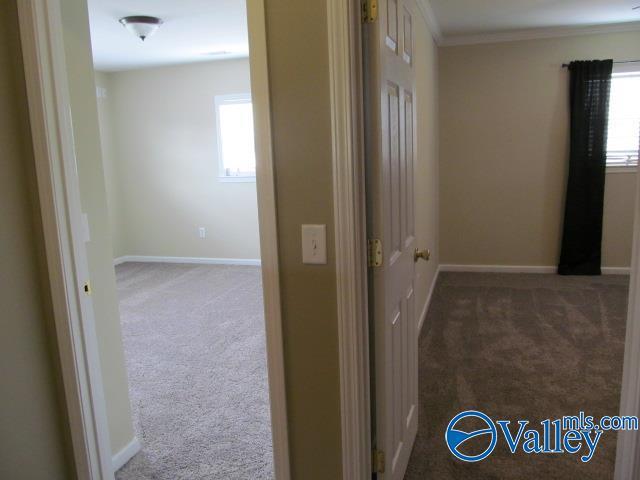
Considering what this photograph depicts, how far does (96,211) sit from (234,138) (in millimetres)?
4191

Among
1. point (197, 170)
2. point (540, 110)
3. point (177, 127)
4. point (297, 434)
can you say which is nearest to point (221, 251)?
point (197, 170)

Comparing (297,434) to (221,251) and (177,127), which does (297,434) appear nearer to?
(221,251)

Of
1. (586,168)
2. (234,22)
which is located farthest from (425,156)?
(586,168)

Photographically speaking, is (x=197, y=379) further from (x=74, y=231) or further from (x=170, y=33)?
(x=170, y=33)

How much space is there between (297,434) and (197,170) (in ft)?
16.9

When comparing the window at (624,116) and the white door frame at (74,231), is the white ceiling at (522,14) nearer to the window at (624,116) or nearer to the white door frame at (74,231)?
the window at (624,116)

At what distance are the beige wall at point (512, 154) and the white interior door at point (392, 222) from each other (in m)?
3.45

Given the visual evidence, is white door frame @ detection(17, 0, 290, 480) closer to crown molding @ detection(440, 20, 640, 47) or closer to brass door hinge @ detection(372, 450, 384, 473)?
brass door hinge @ detection(372, 450, 384, 473)

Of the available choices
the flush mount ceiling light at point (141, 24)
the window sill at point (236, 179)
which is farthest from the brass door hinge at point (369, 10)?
the window sill at point (236, 179)

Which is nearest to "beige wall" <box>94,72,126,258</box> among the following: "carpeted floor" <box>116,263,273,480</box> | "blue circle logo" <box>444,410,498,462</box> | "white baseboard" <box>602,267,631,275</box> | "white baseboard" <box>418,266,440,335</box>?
"carpeted floor" <box>116,263,273,480</box>

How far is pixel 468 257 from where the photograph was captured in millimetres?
5617

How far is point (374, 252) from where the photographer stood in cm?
157

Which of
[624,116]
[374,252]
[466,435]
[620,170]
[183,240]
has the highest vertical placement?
[624,116]

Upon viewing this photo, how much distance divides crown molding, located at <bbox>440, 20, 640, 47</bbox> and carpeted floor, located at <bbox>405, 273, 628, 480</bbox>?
96.5 inches
